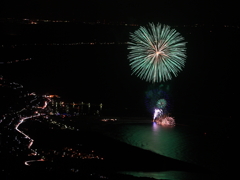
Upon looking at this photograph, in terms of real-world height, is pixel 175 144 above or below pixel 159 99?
above

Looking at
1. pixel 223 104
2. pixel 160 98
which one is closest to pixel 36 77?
pixel 160 98

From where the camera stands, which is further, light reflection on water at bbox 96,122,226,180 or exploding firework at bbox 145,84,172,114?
exploding firework at bbox 145,84,172,114

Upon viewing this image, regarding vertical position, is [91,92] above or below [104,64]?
below

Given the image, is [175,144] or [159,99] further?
[159,99]

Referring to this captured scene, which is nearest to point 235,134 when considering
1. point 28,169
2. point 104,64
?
point 28,169

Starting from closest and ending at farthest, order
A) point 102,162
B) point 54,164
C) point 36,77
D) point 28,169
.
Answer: point 28,169 < point 54,164 < point 102,162 < point 36,77

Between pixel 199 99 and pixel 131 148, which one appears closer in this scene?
pixel 131 148

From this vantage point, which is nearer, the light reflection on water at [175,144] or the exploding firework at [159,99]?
the light reflection on water at [175,144]

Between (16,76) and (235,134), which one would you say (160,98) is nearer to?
(16,76)

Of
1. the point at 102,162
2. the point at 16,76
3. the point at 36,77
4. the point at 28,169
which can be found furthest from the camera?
the point at 36,77
